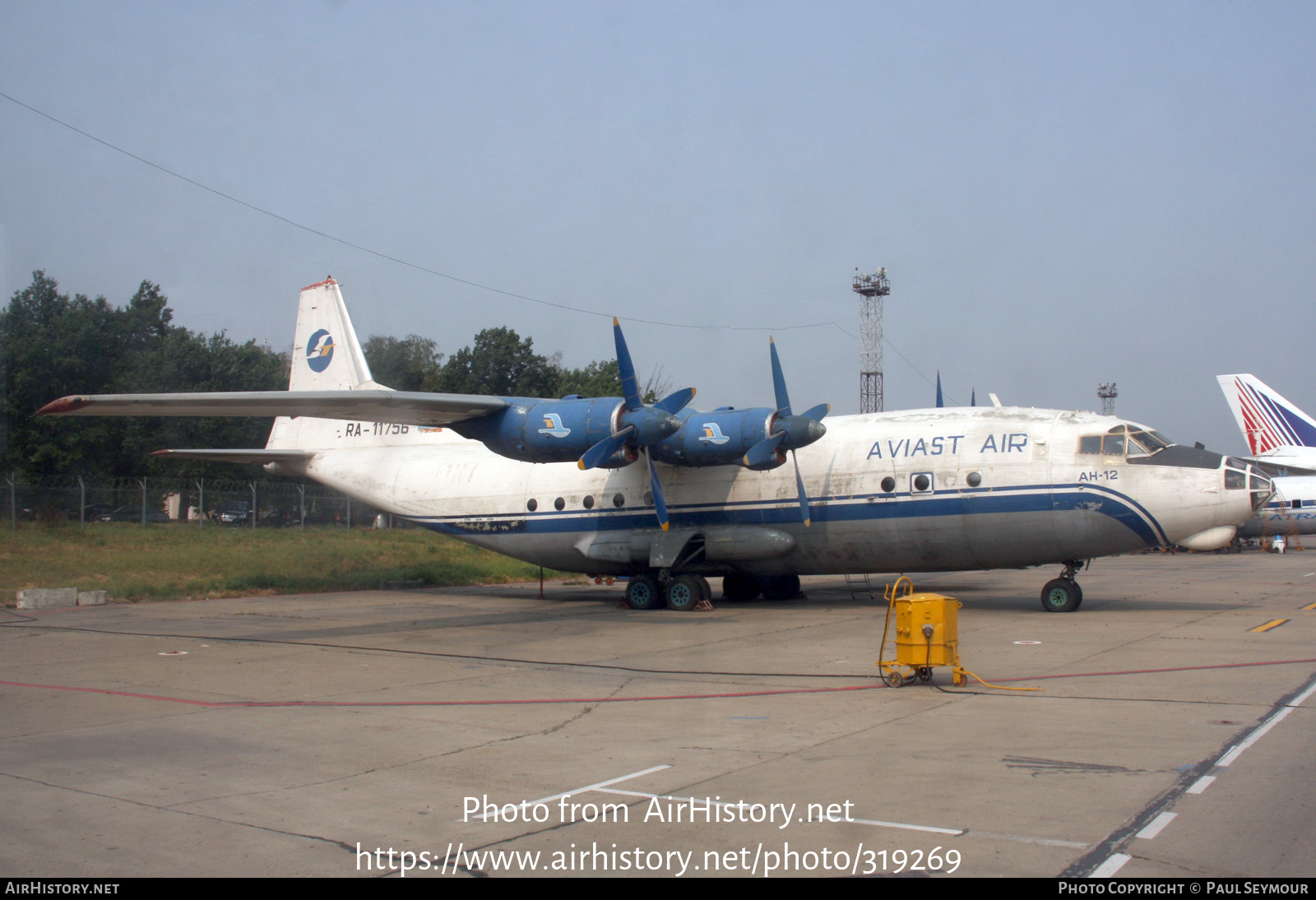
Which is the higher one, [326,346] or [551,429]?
[326,346]

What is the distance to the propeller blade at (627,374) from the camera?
18.7 meters

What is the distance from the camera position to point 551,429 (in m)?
18.5

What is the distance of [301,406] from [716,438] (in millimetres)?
7675

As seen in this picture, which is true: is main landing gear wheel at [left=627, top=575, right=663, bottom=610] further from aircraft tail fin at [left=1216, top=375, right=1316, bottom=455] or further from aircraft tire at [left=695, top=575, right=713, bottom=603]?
aircraft tail fin at [left=1216, top=375, right=1316, bottom=455]

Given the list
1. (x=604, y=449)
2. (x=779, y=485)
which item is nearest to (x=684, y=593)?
(x=779, y=485)

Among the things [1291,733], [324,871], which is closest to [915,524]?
[1291,733]

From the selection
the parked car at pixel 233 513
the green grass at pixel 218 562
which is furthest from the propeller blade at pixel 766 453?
the parked car at pixel 233 513

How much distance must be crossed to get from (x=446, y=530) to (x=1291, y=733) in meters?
18.6

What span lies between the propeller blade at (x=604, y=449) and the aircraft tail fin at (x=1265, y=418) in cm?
4393

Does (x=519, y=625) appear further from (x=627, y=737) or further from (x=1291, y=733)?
(x=1291, y=733)

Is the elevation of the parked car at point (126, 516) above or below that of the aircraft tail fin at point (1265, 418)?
below

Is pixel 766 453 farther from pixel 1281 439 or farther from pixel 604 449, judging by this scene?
pixel 1281 439

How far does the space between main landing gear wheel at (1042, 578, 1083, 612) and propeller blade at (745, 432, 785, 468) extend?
5.38 meters

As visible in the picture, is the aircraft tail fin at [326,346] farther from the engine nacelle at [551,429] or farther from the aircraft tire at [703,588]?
the aircraft tire at [703,588]
